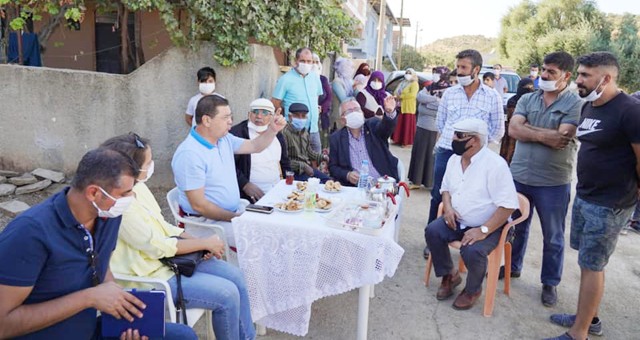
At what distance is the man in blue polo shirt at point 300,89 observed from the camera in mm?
5496

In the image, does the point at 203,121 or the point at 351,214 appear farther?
the point at 203,121

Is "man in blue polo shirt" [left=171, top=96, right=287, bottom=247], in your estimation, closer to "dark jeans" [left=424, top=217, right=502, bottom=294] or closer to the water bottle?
the water bottle

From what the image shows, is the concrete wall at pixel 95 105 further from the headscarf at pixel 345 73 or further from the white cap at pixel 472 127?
the white cap at pixel 472 127

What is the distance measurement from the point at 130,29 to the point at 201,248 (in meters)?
6.44

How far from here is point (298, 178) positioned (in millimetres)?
4551

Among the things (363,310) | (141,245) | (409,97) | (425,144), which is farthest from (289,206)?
(409,97)

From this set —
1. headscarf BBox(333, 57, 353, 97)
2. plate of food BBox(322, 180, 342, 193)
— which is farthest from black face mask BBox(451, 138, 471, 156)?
headscarf BBox(333, 57, 353, 97)

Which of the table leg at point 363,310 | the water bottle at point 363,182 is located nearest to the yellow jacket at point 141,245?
the table leg at point 363,310

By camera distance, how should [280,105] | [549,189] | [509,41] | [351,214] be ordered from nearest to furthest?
[351,214] → [549,189] → [280,105] → [509,41]

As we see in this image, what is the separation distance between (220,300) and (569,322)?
257 cm

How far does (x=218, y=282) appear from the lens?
97.6 inches

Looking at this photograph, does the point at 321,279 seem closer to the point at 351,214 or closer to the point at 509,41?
the point at 351,214

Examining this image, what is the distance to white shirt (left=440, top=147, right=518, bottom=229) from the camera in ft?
10.8

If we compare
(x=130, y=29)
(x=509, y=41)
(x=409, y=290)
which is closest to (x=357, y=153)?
(x=409, y=290)
